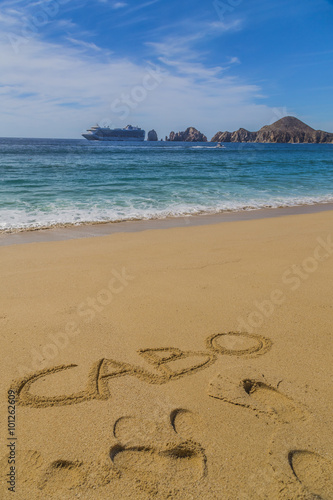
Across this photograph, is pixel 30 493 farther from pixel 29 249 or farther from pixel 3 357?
pixel 29 249

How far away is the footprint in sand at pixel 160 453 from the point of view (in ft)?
5.28

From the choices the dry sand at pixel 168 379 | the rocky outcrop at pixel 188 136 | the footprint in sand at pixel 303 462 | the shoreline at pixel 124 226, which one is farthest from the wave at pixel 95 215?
the rocky outcrop at pixel 188 136

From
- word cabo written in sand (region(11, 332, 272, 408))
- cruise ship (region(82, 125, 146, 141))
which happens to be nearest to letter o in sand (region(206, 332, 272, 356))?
word cabo written in sand (region(11, 332, 272, 408))

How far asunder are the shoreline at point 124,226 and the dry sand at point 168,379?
1.87 m

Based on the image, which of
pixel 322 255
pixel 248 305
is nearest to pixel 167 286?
pixel 248 305

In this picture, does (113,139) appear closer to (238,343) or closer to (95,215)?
(95,215)

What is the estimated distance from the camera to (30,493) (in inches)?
61.1

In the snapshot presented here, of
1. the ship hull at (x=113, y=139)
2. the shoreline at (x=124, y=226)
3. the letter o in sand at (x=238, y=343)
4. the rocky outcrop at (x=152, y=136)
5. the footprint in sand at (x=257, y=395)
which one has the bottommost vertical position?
the footprint in sand at (x=257, y=395)

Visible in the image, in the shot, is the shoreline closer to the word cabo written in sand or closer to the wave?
the wave

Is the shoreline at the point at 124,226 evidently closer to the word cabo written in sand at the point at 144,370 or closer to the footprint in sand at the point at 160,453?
the word cabo written in sand at the point at 144,370

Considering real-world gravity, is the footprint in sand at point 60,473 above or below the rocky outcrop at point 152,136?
below

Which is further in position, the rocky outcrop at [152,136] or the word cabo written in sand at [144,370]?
the rocky outcrop at [152,136]

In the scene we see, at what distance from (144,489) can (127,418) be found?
0.44 m

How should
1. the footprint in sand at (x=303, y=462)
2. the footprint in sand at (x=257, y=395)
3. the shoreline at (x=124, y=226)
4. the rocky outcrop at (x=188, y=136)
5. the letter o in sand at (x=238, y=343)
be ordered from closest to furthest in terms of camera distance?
the footprint in sand at (x=303, y=462) → the footprint in sand at (x=257, y=395) → the letter o in sand at (x=238, y=343) → the shoreline at (x=124, y=226) → the rocky outcrop at (x=188, y=136)
